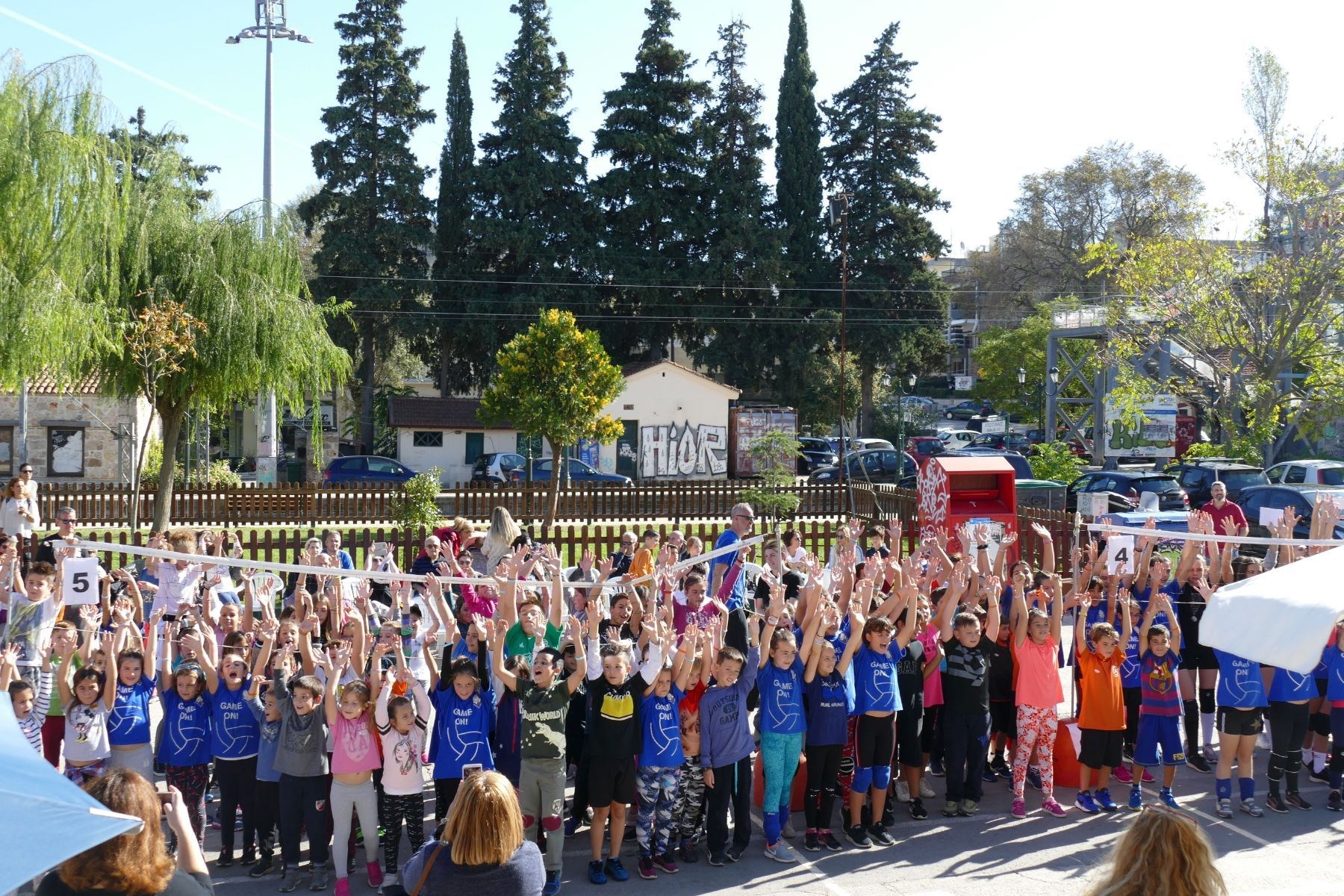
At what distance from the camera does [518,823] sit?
4.11m

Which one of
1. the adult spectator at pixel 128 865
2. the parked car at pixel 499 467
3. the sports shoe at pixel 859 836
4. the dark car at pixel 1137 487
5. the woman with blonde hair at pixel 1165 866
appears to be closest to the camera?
the woman with blonde hair at pixel 1165 866

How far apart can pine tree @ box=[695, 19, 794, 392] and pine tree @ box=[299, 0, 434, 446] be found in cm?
1147

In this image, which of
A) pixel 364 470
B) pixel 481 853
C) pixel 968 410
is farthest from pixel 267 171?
pixel 968 410

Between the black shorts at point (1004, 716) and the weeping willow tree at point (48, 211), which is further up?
the weeping willow tree at point (48, 211)

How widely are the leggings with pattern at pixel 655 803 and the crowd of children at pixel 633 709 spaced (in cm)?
2

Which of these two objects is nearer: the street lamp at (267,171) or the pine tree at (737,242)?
the street lamp at (267,171)

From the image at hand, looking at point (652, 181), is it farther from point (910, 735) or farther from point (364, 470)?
point (910, 735)

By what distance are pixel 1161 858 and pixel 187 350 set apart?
63.3 ft

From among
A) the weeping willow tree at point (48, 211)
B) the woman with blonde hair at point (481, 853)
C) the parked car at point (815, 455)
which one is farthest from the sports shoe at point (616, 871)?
the parked car at point (815, 455)

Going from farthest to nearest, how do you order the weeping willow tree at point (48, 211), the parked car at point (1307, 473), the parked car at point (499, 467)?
the parked car at point (499, 467)
the parked car at point (1307, 473)
the weeping willow tree at point (48, 211)

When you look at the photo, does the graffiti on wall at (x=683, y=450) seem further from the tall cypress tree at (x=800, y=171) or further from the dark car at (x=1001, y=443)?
the dark car at (x=1001, y=443)

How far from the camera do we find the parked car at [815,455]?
4278 centimetres

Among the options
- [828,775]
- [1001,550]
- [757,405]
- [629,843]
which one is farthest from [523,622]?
[757,405]

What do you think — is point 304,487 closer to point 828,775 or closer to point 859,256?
point 828,775
